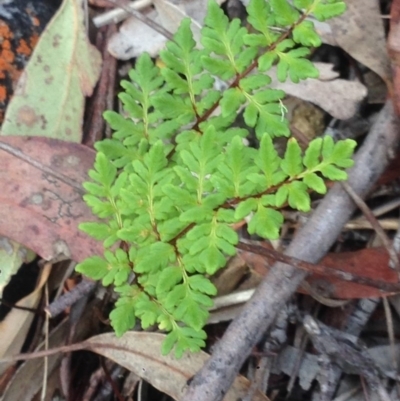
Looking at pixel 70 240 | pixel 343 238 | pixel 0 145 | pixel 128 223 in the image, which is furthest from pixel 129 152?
pixel 343 238

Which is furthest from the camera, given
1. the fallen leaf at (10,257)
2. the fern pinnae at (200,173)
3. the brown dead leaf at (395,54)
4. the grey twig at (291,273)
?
the fallen leaf at (10,257)

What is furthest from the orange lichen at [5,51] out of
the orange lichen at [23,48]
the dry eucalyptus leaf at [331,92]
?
the dry eucalyptus leaf at [331,92]

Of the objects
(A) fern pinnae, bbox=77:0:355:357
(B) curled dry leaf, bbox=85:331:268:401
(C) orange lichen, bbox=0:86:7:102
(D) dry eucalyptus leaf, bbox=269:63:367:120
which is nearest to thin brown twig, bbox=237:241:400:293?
(A) fern pinnae, bbox=77:0:355:357

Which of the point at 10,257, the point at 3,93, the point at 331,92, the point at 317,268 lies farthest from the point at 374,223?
the point at 3,93

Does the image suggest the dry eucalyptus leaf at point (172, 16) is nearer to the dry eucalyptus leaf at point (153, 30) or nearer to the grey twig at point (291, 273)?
the dry eucalyptus leaf at point (153, 30)

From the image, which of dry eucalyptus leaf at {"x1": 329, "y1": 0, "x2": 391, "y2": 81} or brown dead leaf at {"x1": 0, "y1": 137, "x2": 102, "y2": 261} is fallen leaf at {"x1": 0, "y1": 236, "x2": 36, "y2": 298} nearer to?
brown dead leaf at {"x1": 0, "y1": 137, "x2": 102, "y2": 261}

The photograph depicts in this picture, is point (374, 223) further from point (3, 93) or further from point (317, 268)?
point (3, 93)
